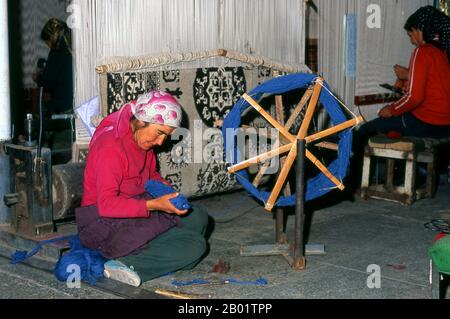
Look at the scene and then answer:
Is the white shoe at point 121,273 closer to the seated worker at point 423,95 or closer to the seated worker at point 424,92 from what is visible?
the seated worker at point 424,92

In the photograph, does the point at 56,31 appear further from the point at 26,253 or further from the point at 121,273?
the point at 121,273

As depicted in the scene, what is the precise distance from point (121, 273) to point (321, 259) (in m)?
1.40

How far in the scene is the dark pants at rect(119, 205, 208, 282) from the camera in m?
4.38

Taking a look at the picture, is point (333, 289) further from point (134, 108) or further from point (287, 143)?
point (134, 108)

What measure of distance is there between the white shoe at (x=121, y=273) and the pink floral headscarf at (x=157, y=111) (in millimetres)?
893

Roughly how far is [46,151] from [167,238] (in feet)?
3.52

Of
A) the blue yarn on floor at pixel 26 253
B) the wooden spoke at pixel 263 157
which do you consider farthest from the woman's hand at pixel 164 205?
the blue yarn on floor at pixel 26 253

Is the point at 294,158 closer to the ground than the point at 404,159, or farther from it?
farther from it

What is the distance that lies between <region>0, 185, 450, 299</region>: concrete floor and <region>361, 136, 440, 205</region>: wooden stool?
0.11 meters

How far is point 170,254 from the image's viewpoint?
4426 millimetres

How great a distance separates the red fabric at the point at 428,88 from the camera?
6816 mm

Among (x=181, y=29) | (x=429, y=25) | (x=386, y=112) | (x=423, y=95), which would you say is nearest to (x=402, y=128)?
(x=386, y=112)

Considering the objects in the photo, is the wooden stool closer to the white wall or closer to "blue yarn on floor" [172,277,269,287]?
the white wall

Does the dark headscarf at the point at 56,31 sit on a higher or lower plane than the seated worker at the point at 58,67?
higher
